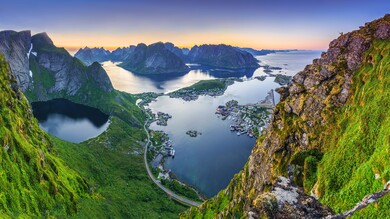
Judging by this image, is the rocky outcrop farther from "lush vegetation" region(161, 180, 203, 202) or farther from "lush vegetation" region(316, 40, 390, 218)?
"lush vegetation" region(161, 180, 203, 202)

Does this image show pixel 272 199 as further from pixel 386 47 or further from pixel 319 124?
pixel 386 47

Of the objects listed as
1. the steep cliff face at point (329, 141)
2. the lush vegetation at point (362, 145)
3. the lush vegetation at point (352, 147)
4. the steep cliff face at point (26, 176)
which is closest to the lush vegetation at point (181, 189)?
the steep cliff face at point (26, 176)

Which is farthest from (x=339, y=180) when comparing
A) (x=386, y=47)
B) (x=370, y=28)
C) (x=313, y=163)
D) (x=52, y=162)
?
(x=52, y=162)

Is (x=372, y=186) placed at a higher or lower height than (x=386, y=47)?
lower

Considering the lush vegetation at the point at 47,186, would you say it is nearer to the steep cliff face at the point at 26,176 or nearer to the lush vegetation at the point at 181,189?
the steep cliff face at the point at 26,176

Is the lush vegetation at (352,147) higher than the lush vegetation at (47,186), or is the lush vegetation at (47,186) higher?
the lush vegetation at (352,147)

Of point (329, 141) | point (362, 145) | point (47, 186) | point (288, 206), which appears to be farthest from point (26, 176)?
point (362, 145)
